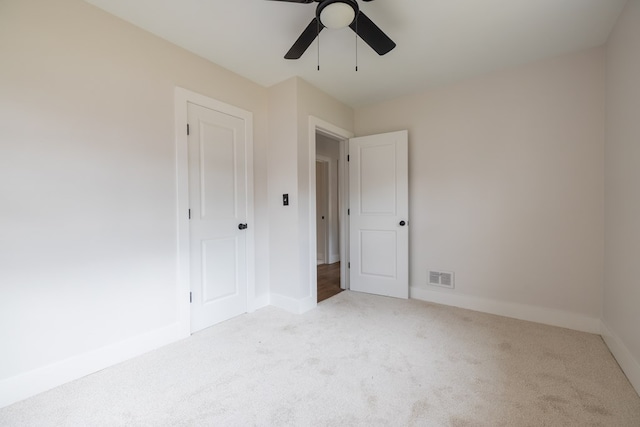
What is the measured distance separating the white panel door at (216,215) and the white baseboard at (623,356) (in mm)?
2946

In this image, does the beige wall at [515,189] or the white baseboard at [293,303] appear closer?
the beige wall at [515,189]

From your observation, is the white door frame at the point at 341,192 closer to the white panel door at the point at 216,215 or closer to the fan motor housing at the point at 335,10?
the white panel door at the point at 216,215

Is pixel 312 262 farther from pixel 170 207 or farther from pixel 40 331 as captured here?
pixel 40 331

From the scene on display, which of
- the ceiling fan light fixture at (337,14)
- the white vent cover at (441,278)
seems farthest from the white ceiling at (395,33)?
the white vent cover at (441,278)

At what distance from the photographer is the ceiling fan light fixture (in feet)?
4.75

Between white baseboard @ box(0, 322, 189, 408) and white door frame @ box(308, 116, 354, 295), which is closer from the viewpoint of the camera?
white baseboard @ box(0, 322, 189, 408)

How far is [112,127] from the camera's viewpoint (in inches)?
75.8

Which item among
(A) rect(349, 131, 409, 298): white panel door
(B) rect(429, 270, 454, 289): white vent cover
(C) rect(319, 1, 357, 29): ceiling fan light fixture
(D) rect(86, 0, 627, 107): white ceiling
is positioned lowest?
(B) rect(429, 270, 454, 289): white vent cover

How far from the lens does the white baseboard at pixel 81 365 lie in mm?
1555

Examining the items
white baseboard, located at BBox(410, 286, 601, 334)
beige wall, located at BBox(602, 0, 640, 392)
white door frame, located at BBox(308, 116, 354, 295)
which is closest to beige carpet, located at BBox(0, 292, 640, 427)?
white baseboard, located at BBox(410, 286, 601, 334)

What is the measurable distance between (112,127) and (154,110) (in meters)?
0.34

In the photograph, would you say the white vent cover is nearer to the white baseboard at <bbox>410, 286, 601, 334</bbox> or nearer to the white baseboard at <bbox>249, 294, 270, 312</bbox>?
the white baseboard at <bbox>410, 286, 601, 334</bbox>

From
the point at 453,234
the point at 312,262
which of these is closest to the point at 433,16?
the point at 453,234

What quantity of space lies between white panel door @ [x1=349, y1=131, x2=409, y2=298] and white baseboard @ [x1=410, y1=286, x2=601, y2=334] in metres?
0.30
